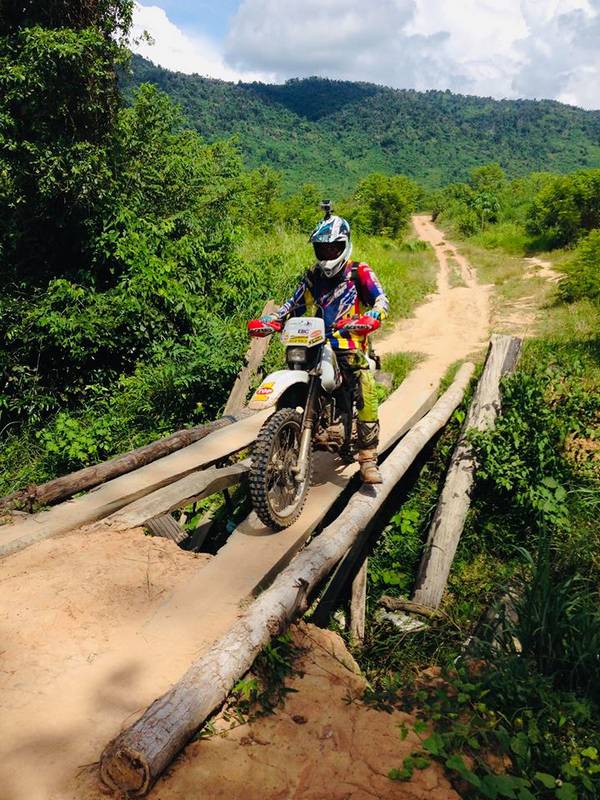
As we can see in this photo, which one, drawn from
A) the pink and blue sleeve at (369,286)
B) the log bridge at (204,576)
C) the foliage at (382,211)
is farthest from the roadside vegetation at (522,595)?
the foliage at (382,211)

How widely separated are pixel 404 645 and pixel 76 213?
814 cm

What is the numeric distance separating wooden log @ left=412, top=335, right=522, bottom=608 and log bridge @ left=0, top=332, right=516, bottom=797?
0.52 meters

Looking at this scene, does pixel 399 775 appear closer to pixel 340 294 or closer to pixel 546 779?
pixel 546 779

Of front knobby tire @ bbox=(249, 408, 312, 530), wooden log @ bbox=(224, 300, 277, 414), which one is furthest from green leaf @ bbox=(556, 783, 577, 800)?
wooden log @ bbox=(224, 300, 277, 414)

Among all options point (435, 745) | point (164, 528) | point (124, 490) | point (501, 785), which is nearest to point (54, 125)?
point (124, 490)

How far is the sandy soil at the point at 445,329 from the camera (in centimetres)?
1024

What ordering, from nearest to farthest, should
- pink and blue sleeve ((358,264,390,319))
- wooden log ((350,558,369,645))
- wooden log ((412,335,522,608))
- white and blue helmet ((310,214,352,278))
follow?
white and blue helmet ((310,214,352,278)) → pink and blue sleeve ((358,264,390,319)) → wooden log ((350,558,369,645)) → wooden log ((412,335,522,608))

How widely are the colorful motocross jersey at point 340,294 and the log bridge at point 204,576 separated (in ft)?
5.38

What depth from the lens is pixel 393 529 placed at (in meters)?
6.66

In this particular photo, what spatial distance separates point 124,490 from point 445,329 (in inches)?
343

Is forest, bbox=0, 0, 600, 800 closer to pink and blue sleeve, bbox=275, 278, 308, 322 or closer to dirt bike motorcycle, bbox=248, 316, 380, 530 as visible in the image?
dirt bike motorcycle, bbox=248, 316, 380, 530

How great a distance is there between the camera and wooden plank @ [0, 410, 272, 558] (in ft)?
14.4

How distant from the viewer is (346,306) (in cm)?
495

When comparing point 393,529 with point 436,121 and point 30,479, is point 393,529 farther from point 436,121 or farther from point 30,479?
point 436,121
